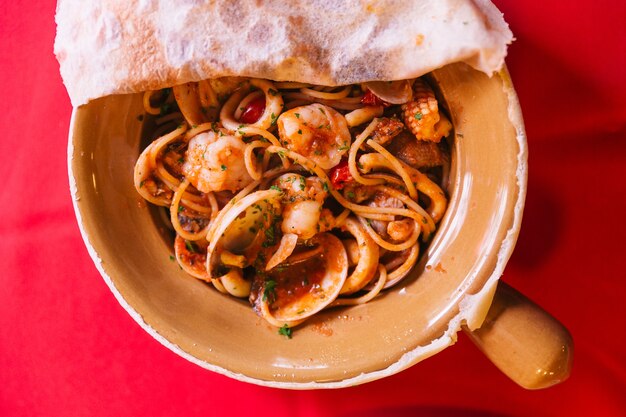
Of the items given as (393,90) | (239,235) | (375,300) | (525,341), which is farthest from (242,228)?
(525,341)

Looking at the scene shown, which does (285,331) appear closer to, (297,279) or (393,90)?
(297,279)

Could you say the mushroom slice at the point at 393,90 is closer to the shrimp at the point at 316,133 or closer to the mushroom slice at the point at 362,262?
the shrimp at the point at 316,133

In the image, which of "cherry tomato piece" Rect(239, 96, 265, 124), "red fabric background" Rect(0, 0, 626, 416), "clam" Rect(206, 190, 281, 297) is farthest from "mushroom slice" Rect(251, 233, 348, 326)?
Result: "red fabric background" Rect(0, 0, 626, 416)

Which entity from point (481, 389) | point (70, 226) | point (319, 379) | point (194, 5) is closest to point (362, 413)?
point (481, 389)

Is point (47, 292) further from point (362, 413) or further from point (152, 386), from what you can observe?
point (362, 413)

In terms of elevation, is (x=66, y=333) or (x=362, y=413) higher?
(x=66, y=333)
